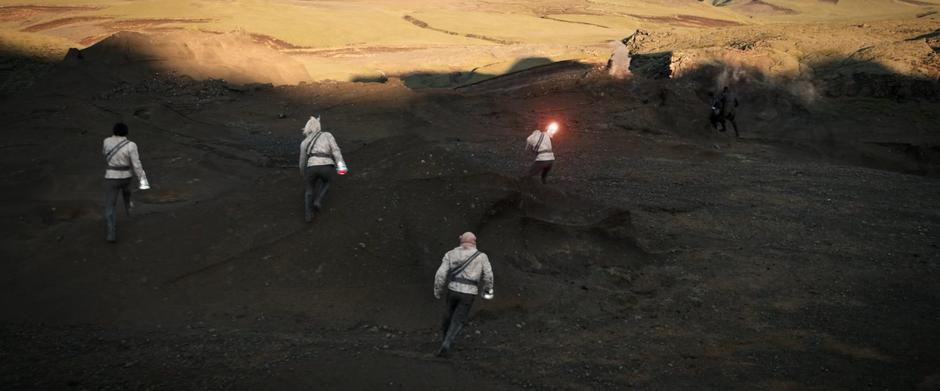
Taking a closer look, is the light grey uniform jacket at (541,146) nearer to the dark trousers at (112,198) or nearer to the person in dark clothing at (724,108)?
the dark trousers at (112,198)

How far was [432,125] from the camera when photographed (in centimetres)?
2270

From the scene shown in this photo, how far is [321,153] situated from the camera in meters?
9.32

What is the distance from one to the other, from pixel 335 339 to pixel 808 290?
22.6 feet

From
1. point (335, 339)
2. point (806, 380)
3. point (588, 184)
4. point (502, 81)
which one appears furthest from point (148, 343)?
point (502, 81)

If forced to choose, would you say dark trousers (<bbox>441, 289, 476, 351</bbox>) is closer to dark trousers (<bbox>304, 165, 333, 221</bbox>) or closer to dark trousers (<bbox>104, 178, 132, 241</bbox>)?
dark trousers (<bbox>304, 165, 333, 221</bbox>)

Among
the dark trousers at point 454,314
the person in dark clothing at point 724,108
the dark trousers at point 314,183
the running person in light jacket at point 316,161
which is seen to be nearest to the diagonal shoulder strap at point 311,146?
the running person in light jacket at point 316,161

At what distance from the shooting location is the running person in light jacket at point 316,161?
9.30m

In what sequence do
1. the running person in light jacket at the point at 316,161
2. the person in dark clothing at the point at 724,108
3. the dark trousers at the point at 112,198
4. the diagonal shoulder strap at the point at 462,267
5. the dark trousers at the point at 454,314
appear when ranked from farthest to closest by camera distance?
1. the person in dark clothing at the point at 724,108
2. the running person in light jacket at the point at 316,161
3. the dark trousers at the point at 112,198
4. the dark trousers at the point at 454,314
5. the diagonal shoulder strap at the point at 462,267

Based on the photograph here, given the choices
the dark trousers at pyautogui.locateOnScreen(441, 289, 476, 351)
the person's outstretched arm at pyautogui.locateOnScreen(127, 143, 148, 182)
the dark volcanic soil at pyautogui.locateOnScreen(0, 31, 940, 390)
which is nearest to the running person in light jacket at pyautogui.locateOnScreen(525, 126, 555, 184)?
the dark volcanic soil at pyautogui.locateOnScreen(0, 31, 940, 390)

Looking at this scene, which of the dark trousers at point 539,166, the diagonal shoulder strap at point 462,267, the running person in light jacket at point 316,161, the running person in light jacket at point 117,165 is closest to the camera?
the diagonal shoulder strap at point 462,267

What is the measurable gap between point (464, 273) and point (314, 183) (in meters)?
3.69

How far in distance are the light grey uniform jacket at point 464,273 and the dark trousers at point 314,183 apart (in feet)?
11.1

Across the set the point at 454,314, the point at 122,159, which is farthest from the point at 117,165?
the point at 454,314

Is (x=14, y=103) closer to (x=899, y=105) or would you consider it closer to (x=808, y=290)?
(x=808, y=290)
